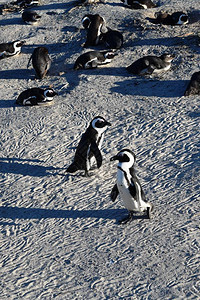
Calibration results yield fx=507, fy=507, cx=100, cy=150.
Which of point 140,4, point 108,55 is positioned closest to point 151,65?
point 108,55

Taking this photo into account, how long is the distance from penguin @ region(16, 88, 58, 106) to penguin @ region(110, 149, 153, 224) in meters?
3.03

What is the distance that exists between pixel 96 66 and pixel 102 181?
11.7 feet

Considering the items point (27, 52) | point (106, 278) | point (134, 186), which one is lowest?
point (27, 52)

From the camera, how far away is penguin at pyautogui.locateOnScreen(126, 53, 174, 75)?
26.7 feet

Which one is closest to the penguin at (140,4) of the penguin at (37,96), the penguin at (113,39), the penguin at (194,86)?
the penguin at (113,39)

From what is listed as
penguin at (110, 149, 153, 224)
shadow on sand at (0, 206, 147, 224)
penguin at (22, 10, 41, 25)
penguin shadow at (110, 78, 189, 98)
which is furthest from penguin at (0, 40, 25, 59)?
penguin at (110, 149, 153, 224)

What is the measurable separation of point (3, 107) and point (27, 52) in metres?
2.49

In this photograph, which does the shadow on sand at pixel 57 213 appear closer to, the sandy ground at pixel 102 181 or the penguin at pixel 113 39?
the sandy ground at pixel 102 181

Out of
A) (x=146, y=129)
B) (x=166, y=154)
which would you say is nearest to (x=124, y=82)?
(x=146, y=129)

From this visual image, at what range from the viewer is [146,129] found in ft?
22.0

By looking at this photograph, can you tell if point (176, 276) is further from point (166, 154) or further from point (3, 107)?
point (3, 107)

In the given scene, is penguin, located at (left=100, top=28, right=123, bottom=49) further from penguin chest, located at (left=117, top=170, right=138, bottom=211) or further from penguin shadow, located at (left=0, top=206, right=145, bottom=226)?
penguin chest, located at (left=117, top=170, right=138, bottom=211)

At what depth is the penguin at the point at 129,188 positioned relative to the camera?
4.83m

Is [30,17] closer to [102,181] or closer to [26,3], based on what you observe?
[26,3]
